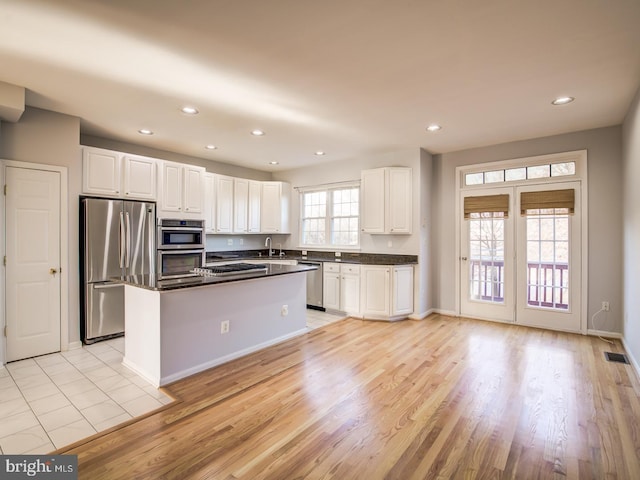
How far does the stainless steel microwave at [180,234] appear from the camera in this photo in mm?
4547

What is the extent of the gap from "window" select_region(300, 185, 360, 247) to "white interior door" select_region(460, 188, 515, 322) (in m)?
1.82

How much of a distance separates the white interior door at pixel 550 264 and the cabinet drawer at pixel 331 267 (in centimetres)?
265

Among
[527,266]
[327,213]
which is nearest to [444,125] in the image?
[527,266]

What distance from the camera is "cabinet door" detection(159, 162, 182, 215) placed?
461 centimetres

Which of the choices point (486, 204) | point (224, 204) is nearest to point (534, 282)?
point (486, 204)

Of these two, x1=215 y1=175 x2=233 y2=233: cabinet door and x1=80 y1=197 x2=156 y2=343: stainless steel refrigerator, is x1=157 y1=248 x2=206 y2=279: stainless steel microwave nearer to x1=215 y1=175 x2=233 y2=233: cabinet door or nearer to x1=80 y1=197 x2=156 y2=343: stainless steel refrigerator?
x1=80 y1=197 x2=156 y2=343: stainless steel refrigerator

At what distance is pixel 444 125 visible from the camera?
3982mm

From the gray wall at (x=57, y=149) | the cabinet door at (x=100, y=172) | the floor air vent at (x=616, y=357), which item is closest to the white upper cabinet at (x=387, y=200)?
the floor air vent at (x=616, y=357)

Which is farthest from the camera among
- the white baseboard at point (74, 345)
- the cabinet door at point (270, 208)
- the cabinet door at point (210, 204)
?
the cabinet door at point (270, 208)

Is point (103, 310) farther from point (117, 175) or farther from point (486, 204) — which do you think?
point (486, 204)

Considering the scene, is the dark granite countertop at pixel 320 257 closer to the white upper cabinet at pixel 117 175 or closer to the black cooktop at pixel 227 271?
the white upper cabinet at pixel 117 175

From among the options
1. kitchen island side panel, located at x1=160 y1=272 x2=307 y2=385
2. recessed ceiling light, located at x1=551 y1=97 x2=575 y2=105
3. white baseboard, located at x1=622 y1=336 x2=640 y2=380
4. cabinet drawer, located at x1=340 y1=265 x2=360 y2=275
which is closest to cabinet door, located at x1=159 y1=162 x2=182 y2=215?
kitchen island side panel, located at x1=160 y1=272 x2=307 y2=385

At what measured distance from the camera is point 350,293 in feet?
17.1

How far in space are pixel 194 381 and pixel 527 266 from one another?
4501 mm
